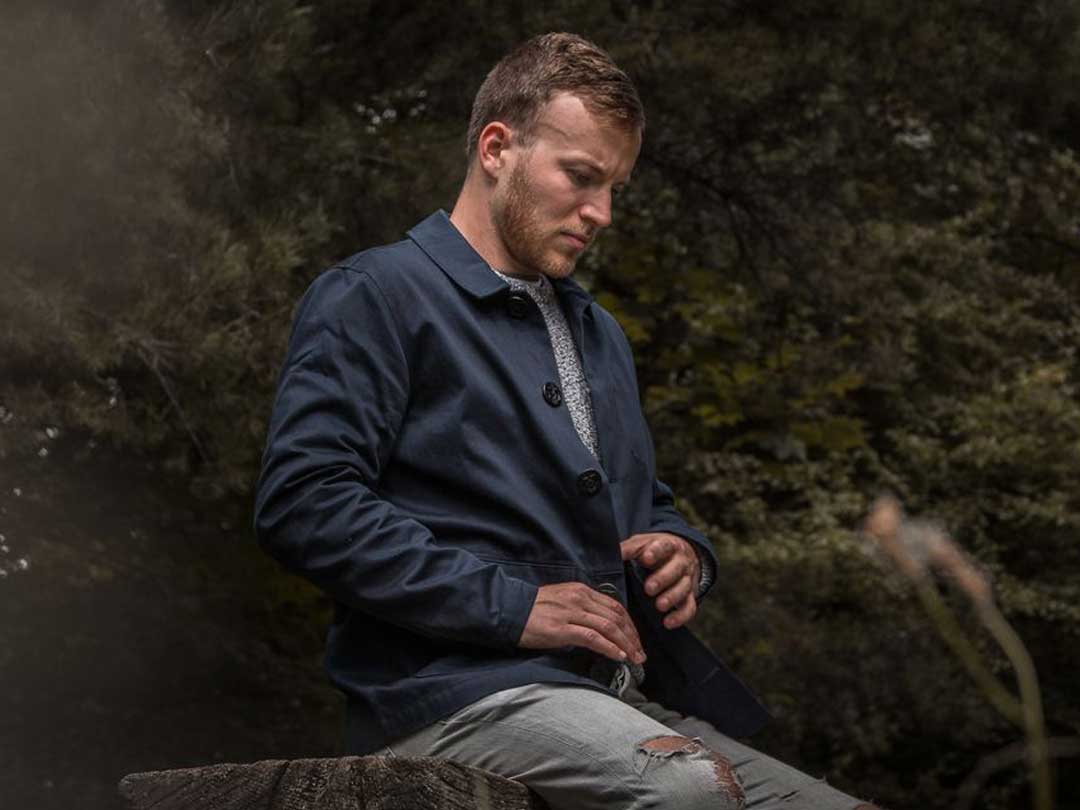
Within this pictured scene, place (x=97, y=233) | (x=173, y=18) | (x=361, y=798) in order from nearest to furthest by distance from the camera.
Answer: (x=361, y=798)
(x=97, y=233)
(x=173, y=18)

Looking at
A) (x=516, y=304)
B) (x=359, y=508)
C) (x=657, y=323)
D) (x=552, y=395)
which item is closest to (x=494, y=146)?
(x=516, y=304)

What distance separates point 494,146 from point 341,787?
0.92 metres

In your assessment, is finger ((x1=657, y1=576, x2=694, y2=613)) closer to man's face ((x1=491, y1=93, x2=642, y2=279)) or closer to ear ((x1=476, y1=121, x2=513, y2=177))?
man's face ((x1=491, y1=93, x2=642, y2=279))

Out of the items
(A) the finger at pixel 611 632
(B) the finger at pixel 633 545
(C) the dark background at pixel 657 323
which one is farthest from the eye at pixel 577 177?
(C) the dark background at pixel 657 323

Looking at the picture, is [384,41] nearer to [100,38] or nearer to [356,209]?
[356,209]

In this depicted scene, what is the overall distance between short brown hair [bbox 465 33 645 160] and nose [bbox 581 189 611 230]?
10 centimetres

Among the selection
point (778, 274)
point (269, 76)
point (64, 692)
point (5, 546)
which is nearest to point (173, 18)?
point (269, 76)

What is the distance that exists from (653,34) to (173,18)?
1.87m

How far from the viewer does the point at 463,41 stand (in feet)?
19.6

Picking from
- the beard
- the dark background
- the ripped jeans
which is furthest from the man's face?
the dark background

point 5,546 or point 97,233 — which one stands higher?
point 97,233

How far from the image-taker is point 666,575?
239cm

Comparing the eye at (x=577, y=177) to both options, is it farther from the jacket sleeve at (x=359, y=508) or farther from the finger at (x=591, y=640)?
the finger at (x=591, y=640)

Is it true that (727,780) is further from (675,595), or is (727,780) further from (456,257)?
(456,257)
